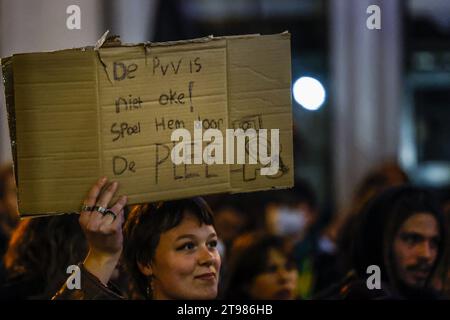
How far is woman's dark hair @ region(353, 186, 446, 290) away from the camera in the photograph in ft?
13.9

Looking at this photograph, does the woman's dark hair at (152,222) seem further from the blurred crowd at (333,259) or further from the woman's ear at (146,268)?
the blurred crowd at (333,259)

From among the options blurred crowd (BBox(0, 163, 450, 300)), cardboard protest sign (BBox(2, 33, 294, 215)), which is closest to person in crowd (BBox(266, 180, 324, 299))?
blurred crowd (BBox(0, 163, 450, 300))

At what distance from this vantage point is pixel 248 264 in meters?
4.89

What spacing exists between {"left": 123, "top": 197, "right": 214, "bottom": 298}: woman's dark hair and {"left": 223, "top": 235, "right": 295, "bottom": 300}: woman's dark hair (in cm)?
121

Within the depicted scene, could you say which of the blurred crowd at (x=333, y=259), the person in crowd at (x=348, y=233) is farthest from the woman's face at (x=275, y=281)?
the person in crowd at (x=348, y=233)

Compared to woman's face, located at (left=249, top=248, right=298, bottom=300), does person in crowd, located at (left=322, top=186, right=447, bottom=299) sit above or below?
above

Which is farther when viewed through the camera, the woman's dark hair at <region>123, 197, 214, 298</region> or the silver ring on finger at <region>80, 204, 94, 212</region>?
the woman's dark hair at <region>123, 197, 214, 298</region>

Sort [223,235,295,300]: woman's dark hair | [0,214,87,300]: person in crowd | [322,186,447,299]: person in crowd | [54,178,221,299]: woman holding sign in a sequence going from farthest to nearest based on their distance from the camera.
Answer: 1. [223,235,295,300]: woman's dark hair
2. [322,186,447,299]: person in crowd
3. [0,214,87,300]: person in crowd
4. [54,178,221,299]: woman holding sign

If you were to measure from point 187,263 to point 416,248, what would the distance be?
1.15 meters

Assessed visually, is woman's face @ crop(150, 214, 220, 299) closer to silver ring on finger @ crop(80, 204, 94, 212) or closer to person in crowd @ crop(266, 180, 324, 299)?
silver ring on finger @ crop(80, 204, 94, 212)

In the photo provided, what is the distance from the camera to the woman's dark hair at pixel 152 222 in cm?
346

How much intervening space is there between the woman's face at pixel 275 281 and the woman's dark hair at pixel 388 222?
1.88 feet


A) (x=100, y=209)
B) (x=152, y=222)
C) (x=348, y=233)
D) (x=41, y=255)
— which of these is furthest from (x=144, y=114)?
(x=348, y=233)
